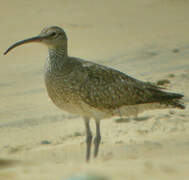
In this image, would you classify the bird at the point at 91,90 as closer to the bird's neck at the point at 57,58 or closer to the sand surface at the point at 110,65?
the bird's neck at the point at 57,58

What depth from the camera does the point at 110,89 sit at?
9.63m

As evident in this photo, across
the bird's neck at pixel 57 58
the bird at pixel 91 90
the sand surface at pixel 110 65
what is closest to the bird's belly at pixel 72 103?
the bird at pixel 91 90

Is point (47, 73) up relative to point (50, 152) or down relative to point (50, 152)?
up

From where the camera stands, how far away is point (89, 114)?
9.45m

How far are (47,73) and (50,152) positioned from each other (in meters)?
1.36

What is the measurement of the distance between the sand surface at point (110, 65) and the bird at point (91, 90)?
24.8 inches

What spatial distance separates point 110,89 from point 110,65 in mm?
6577

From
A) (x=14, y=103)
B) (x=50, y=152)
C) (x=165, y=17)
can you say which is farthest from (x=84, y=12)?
(x=50, y=152)

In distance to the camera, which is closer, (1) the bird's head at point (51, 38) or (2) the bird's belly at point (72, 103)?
(2) the bird's belly at point (72, 103)

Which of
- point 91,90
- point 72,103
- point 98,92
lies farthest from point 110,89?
point 72,103

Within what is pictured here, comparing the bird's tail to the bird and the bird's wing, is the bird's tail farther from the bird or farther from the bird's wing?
the bird's wing

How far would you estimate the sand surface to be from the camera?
616cm

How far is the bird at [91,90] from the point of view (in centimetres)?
930

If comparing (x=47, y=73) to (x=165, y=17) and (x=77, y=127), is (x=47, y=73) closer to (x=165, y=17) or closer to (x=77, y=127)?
(x=77, y=127)
